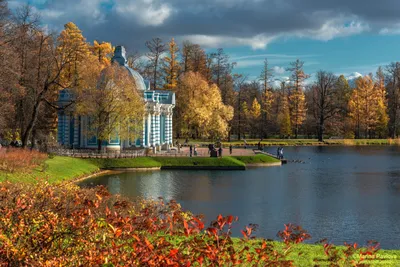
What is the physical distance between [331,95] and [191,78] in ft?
124

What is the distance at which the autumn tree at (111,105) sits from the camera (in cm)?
3975

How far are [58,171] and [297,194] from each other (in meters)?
15.8

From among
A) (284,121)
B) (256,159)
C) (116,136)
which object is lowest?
(256,159)

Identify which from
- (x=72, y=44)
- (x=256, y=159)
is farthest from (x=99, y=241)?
(x=72, y=44)

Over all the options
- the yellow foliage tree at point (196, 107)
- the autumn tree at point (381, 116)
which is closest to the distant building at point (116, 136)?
the yellow foliage tree at point (196, 107)

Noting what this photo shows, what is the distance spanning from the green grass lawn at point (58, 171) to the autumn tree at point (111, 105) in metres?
4.55

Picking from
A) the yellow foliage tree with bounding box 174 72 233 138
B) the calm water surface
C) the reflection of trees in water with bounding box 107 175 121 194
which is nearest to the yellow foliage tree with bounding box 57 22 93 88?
the yellow foliage tree with bounding box 174 72 233 138

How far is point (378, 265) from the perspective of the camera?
1112 cm

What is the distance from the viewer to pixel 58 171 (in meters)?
30.7

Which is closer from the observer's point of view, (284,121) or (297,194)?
(297,194)

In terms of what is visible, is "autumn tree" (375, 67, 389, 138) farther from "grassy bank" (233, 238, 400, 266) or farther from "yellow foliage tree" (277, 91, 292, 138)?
"grassy bank" (233, 238, 400, 266)

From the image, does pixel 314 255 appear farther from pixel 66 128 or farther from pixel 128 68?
pixel 128 68

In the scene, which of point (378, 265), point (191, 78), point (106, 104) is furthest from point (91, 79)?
point (378, 265)

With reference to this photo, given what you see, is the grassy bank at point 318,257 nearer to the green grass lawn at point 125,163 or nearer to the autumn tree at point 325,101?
the green grass lawn at point 125,163
